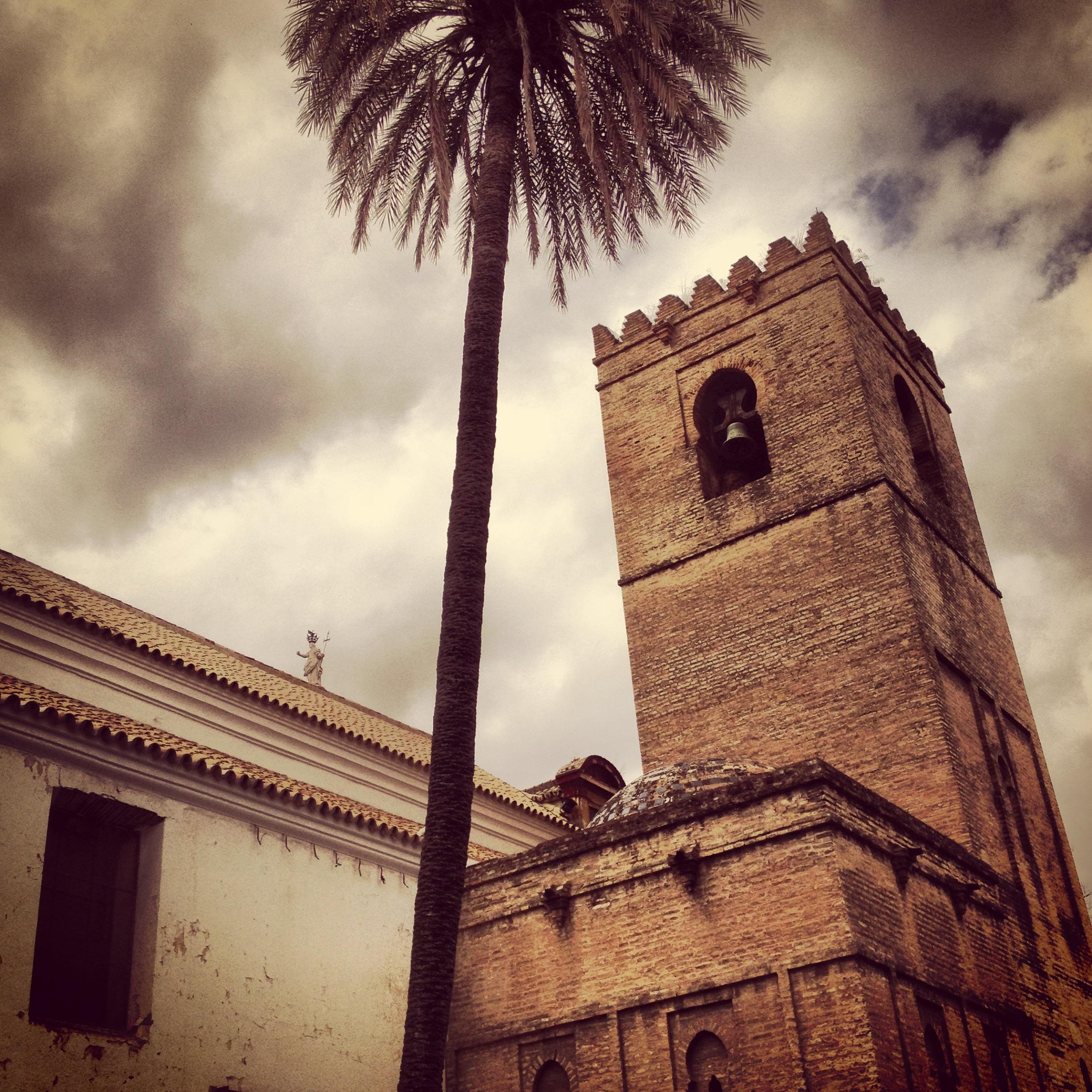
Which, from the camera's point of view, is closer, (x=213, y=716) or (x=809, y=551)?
(x=213, y=716)

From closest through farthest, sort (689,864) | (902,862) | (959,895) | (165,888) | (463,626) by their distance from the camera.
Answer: (463,626), (165,888), (902,862), (689,864), (959,895)

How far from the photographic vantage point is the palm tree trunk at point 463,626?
788 centimetres

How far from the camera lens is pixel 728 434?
17.6m

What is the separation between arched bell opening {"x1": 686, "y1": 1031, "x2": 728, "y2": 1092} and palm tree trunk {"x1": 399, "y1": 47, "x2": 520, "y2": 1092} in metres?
2.95

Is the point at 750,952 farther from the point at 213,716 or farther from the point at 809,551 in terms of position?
the point at 213,716

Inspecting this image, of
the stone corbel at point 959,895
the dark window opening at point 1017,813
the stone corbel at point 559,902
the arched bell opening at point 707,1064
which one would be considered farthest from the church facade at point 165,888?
the dark window opening at point 1017,813

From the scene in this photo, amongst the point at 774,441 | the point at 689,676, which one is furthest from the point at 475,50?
the point at 689,676

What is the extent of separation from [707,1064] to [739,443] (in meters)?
9.64

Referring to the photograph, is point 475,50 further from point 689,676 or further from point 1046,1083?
point 1046,1083

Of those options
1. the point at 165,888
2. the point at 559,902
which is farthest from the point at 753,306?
the point at 165,888

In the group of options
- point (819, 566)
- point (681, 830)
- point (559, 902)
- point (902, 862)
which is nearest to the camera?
point (902, 862)

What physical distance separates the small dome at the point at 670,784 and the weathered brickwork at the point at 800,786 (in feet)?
2.32

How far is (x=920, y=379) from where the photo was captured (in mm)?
20297

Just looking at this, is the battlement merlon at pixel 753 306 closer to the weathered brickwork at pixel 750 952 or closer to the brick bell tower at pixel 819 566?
the brick bell tower at pixel 819 566
